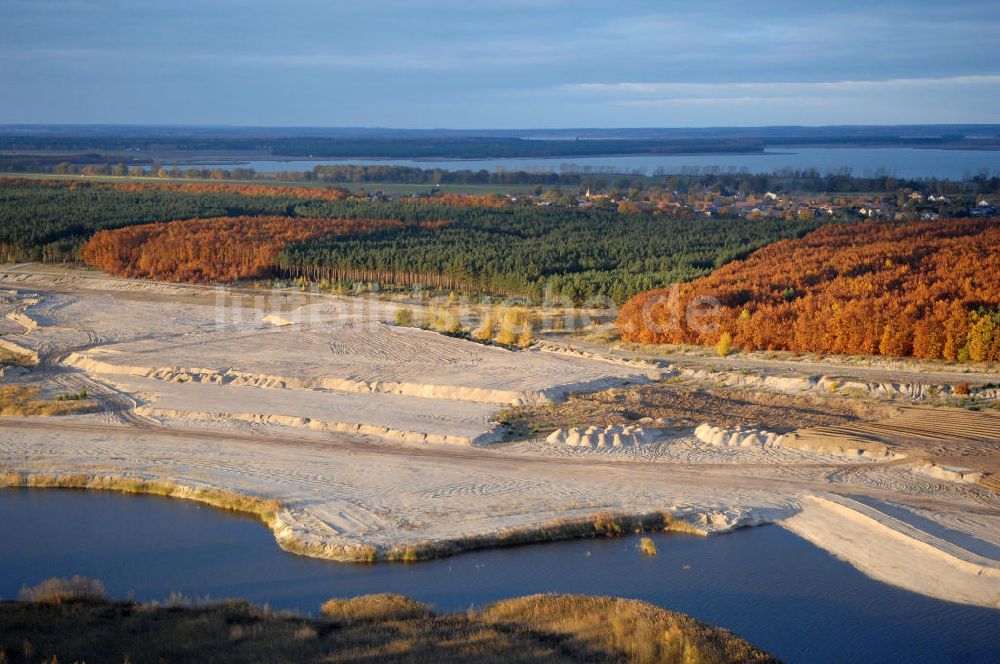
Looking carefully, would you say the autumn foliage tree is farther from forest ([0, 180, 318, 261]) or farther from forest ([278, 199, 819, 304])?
forest ([0, 180, 318, 261])

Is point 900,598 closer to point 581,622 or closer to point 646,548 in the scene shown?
point 646,548

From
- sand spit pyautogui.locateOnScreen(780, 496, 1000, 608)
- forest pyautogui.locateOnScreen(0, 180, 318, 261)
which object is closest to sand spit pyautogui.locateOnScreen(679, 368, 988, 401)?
sand spit pyautogui.locateOnScreen(780, 496, 1000, 608)

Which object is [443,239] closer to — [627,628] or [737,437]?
[737,437]

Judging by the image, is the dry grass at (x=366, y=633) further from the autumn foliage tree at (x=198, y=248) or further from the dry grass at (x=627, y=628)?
the autumn foliage tree at (x=198, y=248)

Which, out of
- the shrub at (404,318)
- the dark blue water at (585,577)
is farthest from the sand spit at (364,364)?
the dark blue water at (585,577)

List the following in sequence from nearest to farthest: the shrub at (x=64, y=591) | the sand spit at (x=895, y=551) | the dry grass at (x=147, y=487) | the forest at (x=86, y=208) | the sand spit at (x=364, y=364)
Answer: the shrub at (x=64, y=591)
the sand spit at (x=895, y=551)
the dry grass at (x=147, y=487)
the sand spit at (x=364, y=364)
the forest at (x=86, y=208)

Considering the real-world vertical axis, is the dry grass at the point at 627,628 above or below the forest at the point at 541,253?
below

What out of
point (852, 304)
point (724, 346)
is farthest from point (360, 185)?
point (852, 304)
